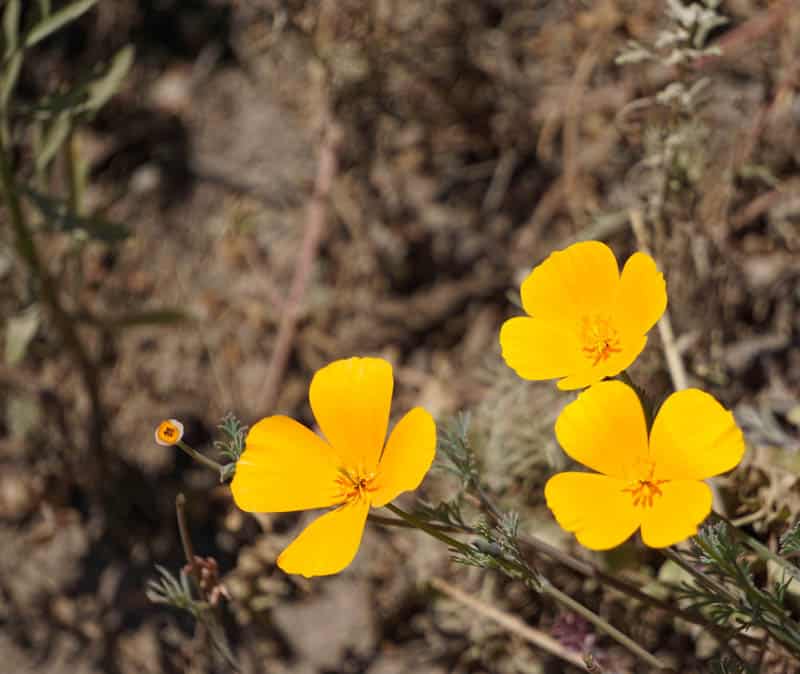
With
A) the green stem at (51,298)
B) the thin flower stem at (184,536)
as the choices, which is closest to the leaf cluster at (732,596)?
the thin flower stem at (184,536)

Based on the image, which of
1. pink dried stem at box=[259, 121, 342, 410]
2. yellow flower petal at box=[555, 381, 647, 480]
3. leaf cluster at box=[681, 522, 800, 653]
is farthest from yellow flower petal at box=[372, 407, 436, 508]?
pink dried stem at box=[259, 121, 342, 410]

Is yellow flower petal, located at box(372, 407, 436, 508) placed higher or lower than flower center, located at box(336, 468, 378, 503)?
higher

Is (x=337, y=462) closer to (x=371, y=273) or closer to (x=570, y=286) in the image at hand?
(x=570, y=286)

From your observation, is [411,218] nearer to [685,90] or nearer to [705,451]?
[685,90]

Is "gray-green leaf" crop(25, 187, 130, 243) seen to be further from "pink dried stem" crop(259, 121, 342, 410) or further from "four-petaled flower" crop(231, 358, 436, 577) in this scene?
"four-petaled flower" crop(231, 358, 436, 577)

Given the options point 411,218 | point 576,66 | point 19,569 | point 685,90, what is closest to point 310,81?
point 411,218

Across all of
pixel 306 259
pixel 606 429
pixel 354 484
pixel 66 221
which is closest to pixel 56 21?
pixel 66 221

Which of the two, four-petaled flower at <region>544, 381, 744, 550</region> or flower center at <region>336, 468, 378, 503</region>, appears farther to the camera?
flower center at <region>336, 468, 378, 503</region>
